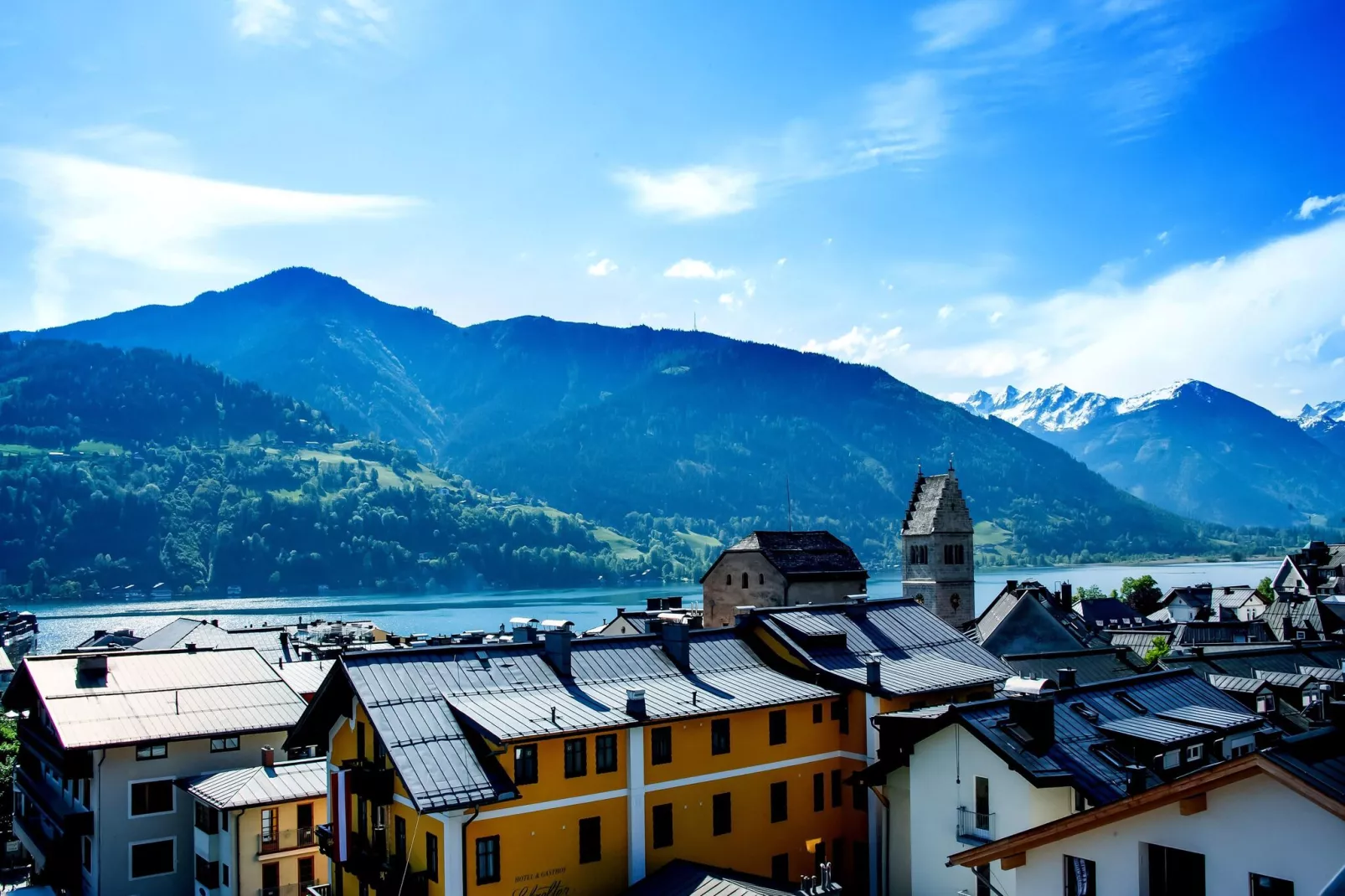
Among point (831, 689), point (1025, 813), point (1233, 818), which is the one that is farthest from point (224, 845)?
point (1233, 818)

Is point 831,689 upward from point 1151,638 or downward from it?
upward

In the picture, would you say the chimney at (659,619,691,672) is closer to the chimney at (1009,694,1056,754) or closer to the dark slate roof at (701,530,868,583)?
the chimney at (1009,694,1056,754)

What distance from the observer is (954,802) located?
31.3 m

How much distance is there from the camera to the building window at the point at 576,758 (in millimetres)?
33344

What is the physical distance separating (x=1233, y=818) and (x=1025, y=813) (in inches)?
565

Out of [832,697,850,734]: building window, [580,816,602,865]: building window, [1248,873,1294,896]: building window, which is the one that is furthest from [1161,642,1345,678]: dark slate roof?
[1248,873,1294,896]: building window

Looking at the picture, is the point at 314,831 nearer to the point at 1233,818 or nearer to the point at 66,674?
the point at 66,674

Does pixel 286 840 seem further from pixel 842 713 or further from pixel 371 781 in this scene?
pixel 842 713

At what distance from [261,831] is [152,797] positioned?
26.6 ft

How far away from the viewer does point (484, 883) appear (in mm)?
31078

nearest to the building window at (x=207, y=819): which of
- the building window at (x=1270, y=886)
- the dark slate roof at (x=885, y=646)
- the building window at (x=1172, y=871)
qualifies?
the dark slate roof at (x=885, y=646)

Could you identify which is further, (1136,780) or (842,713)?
(842,713)

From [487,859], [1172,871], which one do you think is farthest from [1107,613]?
[1172,871]

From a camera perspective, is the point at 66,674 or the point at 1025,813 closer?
the point at 1025,813
